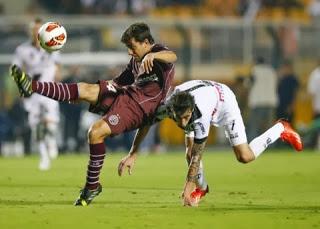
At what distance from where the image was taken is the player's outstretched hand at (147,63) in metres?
12.2

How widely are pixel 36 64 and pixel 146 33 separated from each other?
25.4 feet

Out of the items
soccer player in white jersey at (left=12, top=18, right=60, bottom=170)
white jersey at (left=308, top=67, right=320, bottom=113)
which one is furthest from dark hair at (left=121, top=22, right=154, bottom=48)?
white jersey at (left=308, top=67, right=320, bottom=113)

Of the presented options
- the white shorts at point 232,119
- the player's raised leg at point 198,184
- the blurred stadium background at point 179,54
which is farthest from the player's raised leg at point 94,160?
the blurred stadium background at point 179,54

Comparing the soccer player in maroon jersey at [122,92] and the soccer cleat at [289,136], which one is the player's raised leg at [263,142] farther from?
the soccer player in maroon jersey at [122,92]

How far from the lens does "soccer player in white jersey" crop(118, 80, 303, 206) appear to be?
1164cm

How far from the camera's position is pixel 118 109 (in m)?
12.5

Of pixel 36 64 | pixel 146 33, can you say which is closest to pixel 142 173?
pixel 36 64

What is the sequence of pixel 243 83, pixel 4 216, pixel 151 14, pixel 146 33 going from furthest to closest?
1. pixel 151 14
2. pixel 243 83
3. pixel 146 33
4. pixel 4 216

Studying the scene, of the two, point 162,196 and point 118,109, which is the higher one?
point 118,109

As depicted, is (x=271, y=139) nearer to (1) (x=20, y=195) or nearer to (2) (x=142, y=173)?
(1) (x=20, y=195)

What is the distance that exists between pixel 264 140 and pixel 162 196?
1.52 meters

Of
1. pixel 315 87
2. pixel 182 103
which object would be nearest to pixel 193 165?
pixel 182 103

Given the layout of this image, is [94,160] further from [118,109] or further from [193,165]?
[193,165]

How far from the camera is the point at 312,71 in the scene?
2877 centimetres
